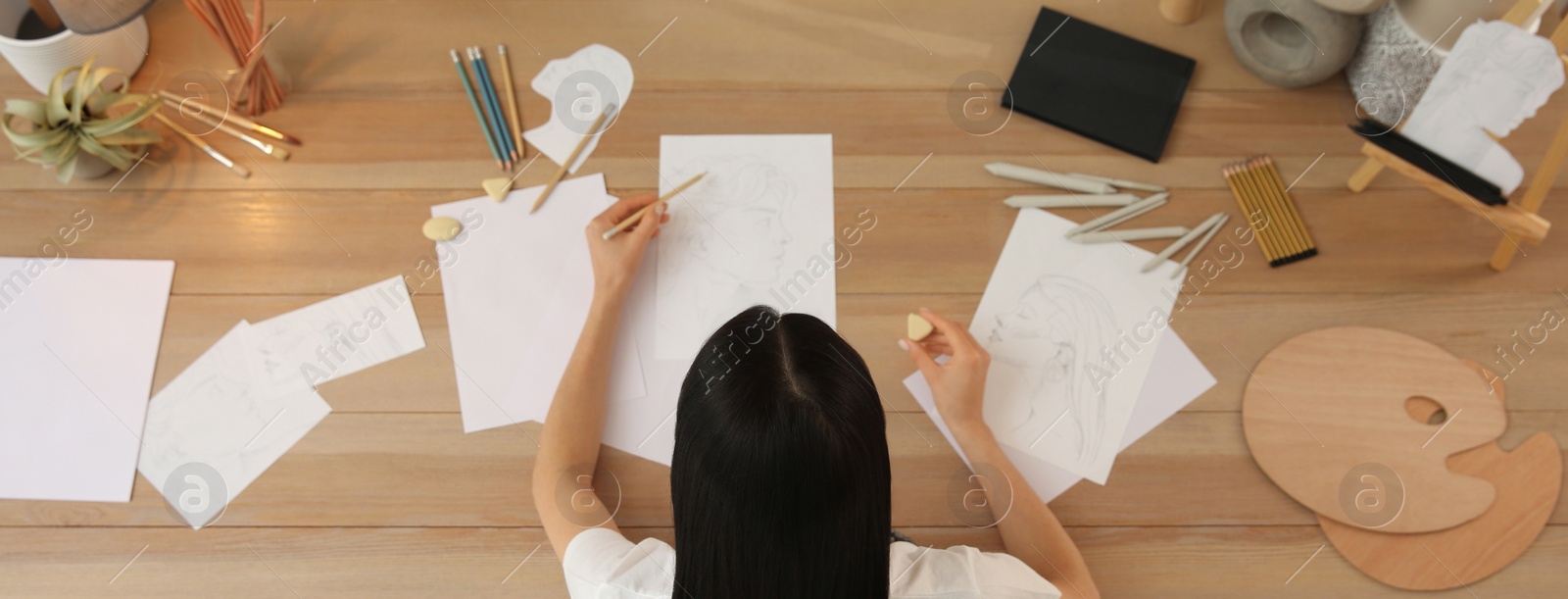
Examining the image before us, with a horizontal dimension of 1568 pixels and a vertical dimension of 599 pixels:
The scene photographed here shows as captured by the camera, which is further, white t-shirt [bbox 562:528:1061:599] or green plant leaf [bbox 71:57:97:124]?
green plant leaf [bbox 71:57:97:124]

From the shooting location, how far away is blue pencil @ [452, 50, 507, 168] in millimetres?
1036

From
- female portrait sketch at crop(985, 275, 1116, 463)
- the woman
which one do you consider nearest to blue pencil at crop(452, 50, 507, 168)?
the woman

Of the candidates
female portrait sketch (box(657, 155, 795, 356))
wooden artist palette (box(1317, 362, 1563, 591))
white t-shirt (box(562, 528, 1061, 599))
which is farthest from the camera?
female portrait sketch (box(657, 155, 795, 356))

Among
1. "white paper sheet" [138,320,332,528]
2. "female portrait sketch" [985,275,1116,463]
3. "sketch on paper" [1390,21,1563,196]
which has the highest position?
"sketch on paper" [1390,21,1563,196]

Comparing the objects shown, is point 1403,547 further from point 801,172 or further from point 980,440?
point 801,172

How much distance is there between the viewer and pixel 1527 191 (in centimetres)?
95

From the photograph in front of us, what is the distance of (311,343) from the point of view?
97 cm

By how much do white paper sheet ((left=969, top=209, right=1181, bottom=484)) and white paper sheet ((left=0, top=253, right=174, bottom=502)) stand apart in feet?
2.96

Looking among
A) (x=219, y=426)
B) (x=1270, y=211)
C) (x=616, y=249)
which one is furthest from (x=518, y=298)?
(x=1270, y=211)

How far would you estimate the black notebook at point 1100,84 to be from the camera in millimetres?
1029

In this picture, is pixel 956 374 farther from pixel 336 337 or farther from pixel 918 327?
pixel 336 337

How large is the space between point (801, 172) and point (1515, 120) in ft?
2.32

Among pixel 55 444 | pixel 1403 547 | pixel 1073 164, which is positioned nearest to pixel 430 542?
pixel 55 444

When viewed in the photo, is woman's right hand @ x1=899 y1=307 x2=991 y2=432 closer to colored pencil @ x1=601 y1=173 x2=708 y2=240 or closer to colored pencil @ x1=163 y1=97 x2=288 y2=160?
colored pencil @ x1=601 y1=173 x2=708 y2=240
